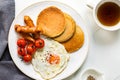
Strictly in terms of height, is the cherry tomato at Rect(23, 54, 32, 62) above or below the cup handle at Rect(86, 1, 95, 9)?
below

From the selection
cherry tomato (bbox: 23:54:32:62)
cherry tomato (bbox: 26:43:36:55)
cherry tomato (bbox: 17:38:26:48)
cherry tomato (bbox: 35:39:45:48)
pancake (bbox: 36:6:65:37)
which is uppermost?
pancake (bbox: 36:6:65:37)

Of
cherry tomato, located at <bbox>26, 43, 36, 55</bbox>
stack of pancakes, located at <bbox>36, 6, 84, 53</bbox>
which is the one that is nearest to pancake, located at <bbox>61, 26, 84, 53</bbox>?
stack of pancakes, located at <bbox>36, 6, 84, 53</bbox>

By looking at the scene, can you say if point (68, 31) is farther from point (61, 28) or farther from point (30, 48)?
point (30, 48)

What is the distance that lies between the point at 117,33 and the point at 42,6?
29cm

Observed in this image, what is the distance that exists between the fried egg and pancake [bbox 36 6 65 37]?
0.11 ft

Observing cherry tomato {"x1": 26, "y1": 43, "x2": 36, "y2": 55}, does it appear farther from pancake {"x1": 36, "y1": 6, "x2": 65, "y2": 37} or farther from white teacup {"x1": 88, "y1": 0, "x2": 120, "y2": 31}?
white teacup {"x1": 88, "y1": 0, "x2": 120, "y2": 31}

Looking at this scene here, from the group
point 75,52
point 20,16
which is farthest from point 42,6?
point 75,52

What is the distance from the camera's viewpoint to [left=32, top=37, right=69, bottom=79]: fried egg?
1368mm

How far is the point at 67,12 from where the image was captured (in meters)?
1.37

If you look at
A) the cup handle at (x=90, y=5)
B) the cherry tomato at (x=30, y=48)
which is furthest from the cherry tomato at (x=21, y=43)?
the cup handle at (x=90, y=5)

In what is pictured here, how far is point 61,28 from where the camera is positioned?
1345mm

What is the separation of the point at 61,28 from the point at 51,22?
0.15ft

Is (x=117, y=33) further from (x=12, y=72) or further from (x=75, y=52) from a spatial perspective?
(x=12, y=72)

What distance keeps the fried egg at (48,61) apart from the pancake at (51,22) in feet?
0.11
